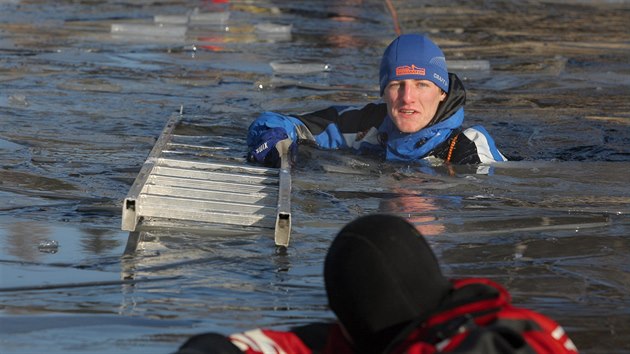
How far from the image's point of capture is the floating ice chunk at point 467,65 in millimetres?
12867

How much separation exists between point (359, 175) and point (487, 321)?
4599mm

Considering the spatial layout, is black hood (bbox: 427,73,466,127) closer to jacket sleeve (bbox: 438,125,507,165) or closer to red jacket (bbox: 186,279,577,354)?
jacket sleeve (bbox: 438,125,507,165)

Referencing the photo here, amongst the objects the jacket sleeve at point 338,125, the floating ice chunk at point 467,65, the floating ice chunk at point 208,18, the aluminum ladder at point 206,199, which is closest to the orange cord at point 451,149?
the jacket sleeve at point 338,125

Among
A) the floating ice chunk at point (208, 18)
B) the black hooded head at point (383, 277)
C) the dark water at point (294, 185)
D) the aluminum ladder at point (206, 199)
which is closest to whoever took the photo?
the black hooded head at point (383, 277)

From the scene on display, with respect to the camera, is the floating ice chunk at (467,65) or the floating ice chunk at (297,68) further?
the floating ice chunk at (467,65)

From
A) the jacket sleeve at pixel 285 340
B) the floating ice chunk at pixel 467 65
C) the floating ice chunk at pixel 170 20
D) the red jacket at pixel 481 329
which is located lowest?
the jacket sleeve at pixel 285 340

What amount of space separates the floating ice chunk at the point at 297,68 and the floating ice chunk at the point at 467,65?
1304 mm

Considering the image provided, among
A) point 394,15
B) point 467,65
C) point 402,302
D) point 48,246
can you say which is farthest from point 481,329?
point 394,15

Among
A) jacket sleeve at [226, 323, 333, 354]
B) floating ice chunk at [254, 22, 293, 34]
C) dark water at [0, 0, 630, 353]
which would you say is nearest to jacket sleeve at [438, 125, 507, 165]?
dark water at [0, 0, 630, 353]

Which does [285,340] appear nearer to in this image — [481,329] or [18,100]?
[481,329]

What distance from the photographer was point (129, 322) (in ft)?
14.0

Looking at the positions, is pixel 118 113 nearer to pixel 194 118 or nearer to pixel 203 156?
pixel 194 118

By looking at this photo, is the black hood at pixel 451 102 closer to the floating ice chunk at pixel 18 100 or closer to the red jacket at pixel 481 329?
the floating ice chunk at pixel 18 100

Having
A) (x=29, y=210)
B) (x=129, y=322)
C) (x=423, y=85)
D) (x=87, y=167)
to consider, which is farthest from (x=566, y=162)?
(x=129, y=322)
